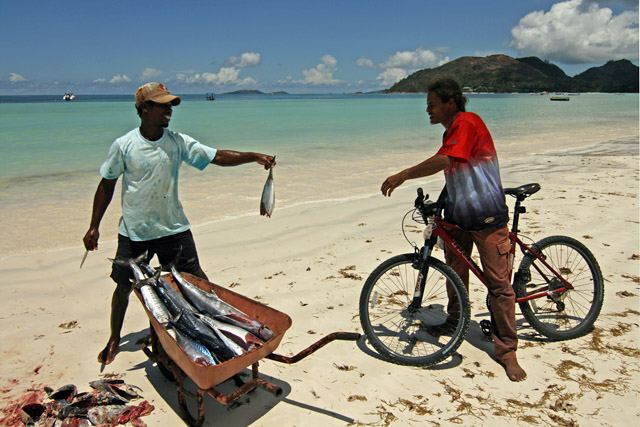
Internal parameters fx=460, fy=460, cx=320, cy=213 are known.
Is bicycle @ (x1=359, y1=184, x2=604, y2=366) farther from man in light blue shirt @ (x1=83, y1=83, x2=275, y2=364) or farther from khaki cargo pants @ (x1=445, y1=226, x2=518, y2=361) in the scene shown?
man in light blue shirt @ (x1=83, y1=83, x2=275, y2=364)

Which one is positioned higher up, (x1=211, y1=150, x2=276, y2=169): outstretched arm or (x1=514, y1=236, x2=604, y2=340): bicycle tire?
(x1=211, y1=150, x2=276, y2=169): outstretched arm

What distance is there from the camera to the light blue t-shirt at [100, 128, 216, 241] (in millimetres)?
3393

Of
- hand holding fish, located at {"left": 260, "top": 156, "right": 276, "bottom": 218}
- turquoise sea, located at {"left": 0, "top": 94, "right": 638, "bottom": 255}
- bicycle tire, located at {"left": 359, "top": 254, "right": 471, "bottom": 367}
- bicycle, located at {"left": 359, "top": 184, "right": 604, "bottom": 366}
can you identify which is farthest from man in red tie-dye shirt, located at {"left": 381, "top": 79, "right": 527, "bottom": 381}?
turquoise sea, located at {"left": 0, "top": 94, "right": 638, "bottom": 255}

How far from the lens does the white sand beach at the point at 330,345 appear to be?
3.14 metres

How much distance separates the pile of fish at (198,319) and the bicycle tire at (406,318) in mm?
→ 1140

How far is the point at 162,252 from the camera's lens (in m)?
3.68

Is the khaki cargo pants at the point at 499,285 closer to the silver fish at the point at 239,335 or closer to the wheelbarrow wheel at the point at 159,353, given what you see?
the silver fish at the point at 239,335

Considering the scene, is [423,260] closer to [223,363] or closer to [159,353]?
[223,363]

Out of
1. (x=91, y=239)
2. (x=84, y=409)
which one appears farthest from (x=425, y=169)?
(x=84, y=409)

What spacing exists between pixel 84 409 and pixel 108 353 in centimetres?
77

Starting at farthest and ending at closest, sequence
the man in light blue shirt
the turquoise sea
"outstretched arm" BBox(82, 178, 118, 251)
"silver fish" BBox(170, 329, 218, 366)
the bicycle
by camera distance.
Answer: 1. the turquoise sea
2. the bicycle
3. "outstretched arm" BBox(82, 178, 118, 251)
4. the man in light blue shirt
5. "silver fish" BBox(170, 329, 218, 366)

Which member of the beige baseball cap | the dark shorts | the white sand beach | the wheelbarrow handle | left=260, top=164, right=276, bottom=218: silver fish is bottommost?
the white sand beach

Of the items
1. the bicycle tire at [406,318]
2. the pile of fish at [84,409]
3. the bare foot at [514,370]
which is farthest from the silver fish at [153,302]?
the bare foot at [514,370]

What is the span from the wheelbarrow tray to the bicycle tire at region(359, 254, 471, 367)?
3.10 ft
